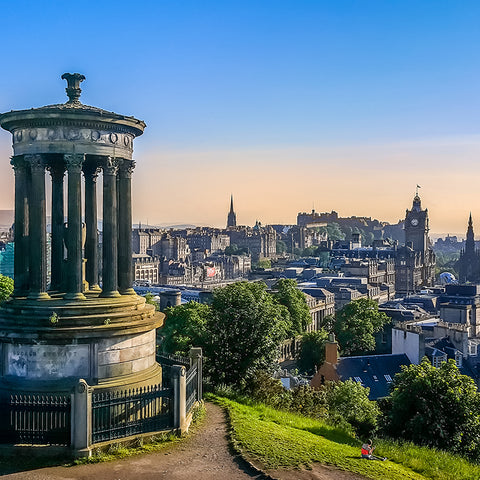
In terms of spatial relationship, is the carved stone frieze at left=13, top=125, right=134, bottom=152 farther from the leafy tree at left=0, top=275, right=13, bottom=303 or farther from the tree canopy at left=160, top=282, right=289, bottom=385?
the leafy tree at left=0, top=275, right=13, bottom=303

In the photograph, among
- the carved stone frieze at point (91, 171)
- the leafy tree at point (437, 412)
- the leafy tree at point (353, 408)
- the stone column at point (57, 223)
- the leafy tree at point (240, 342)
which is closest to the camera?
the stone column at point (57, 223)

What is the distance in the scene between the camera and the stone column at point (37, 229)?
20.4 m

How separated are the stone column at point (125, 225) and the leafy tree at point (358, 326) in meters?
55.4

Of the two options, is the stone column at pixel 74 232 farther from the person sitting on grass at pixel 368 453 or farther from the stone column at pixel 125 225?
the person sitting on grass at pixel 368 453

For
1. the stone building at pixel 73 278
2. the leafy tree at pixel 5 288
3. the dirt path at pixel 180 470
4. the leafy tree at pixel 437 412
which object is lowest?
the leafy tree at pixel 437 412

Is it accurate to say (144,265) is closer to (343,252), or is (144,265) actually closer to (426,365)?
(343,252)

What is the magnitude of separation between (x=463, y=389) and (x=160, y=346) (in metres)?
36.9

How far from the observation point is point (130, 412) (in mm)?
18438

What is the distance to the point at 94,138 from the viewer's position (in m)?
21.0

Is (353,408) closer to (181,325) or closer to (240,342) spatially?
(240,342)

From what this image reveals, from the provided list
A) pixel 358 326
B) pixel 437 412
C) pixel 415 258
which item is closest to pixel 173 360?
pixel 437 412

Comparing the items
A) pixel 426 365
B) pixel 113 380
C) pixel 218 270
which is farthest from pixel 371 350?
pixel 218 270

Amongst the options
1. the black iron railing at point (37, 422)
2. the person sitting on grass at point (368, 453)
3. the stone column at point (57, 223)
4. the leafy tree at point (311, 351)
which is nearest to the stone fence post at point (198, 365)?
the stone column at point (57, 223)

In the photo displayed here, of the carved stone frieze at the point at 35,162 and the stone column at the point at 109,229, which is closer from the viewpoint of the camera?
the carved stone frieze at the point at 35,162
